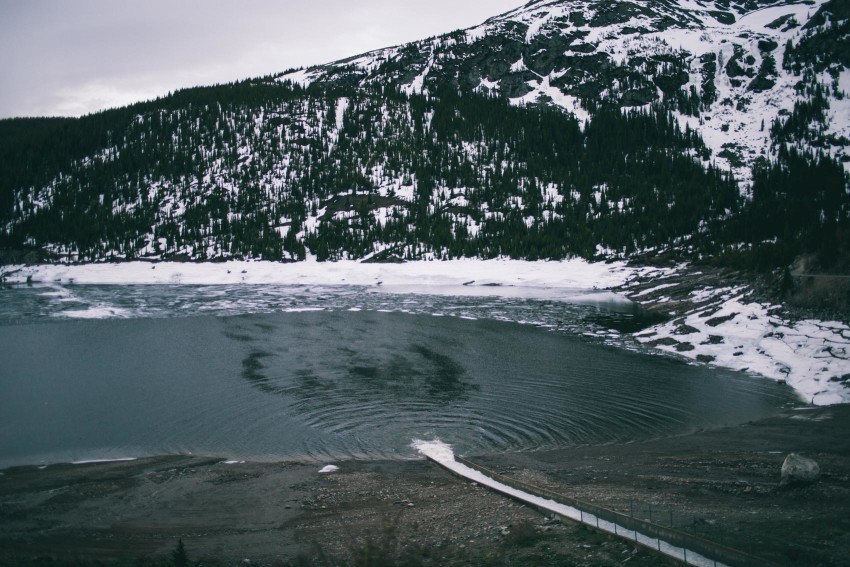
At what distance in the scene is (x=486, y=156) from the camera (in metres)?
137

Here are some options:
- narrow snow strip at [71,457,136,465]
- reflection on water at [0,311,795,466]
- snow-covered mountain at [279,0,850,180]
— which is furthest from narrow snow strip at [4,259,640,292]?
snow-covered mountain at [279,0,850,180]

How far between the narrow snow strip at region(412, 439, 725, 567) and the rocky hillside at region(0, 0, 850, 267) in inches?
2644

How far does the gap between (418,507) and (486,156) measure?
130 meters

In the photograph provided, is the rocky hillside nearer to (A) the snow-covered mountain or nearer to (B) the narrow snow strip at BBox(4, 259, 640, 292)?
(A) the snow-covered mountain

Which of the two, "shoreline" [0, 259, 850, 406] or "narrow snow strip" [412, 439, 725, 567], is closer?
"narrow snow strip" [412, 439, 725, 567]

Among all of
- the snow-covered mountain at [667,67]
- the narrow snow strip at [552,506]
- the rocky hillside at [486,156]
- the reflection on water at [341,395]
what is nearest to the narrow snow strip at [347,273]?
the rocky hillside at [486,156]

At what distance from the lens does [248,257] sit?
345ft

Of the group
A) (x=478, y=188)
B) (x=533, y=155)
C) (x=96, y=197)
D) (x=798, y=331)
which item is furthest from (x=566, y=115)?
(x=798, y=331)

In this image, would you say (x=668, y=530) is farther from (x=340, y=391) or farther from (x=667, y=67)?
(x=667, y=67)

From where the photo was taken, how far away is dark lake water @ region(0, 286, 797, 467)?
19.2 meters

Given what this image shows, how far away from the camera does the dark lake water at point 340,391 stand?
62.9 feet

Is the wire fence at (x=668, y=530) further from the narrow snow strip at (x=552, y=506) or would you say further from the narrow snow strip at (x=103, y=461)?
the narrow snow strip at (x=103, y=461)

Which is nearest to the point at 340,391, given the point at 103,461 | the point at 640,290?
the point at 103,461

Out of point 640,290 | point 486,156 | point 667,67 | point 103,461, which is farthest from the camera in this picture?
point 667,67
